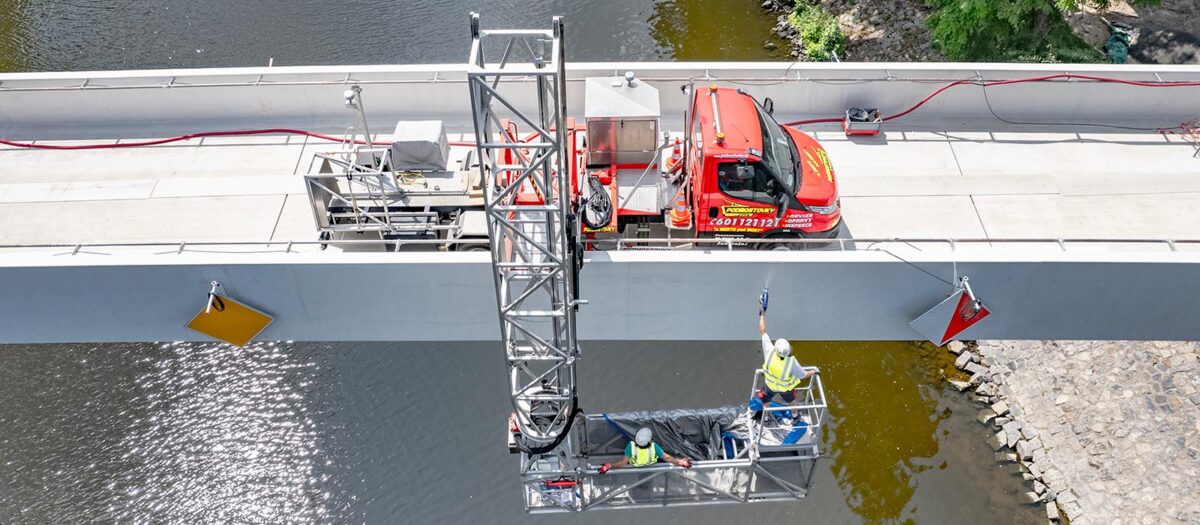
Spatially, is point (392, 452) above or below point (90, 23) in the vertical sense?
below

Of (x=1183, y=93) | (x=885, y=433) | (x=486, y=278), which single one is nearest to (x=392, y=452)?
(x=486, y=278)

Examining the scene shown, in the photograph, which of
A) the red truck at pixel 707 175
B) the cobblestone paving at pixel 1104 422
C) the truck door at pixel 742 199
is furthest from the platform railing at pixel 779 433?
the cobblestone paving at pixel 1104 422

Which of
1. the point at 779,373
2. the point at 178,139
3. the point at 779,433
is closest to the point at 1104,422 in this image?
the point at 779,433

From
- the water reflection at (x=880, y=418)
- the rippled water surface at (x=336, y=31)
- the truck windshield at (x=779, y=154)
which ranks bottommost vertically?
the water reflection at (x=880, y=418)

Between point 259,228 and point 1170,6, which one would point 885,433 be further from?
point 1170,6

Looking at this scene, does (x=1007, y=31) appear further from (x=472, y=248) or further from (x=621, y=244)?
(x=472, y=248)

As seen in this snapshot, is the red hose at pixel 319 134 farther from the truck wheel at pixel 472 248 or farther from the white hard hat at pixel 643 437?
the white hard hat at pixel 643 437

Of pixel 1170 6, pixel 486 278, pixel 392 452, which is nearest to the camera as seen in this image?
pixel 486 278
